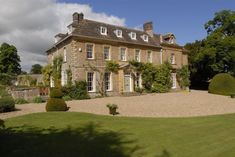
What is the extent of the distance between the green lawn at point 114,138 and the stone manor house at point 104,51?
1500 cm

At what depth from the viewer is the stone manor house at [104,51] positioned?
28.5 meters

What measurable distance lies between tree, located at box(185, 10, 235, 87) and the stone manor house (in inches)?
294

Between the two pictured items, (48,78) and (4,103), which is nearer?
(4,103)

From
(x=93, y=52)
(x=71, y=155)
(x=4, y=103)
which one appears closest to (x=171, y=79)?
(x=93, y=52)

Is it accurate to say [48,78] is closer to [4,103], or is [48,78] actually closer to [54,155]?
[4,103]

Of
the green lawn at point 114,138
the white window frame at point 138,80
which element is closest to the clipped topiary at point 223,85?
the white window frame at point 138,80

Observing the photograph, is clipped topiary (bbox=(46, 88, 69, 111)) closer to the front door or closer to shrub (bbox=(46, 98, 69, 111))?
shrub (bbox=(46, 98, 69, 111))

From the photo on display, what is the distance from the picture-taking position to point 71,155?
7816 millimetres

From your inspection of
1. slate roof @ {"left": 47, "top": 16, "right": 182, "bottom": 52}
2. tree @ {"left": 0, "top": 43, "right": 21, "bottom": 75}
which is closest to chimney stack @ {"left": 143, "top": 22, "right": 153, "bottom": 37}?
Answer: slate roof @ {"left": 47, "top": 16, "right": 182, "bottom": 52}

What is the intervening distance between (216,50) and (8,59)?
4402cm

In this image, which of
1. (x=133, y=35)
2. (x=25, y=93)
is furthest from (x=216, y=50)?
(x=25, y=93)

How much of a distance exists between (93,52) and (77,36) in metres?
2.51

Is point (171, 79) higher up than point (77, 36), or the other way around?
point (77, 36)

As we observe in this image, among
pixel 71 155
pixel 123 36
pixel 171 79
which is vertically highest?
pixel 123 36
